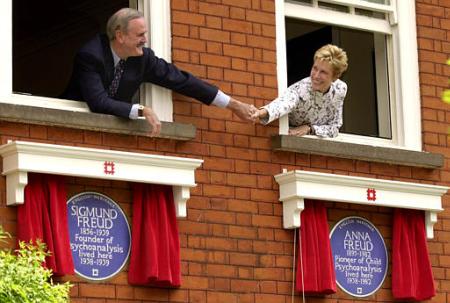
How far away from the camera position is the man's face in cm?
1116

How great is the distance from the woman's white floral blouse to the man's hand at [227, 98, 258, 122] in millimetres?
393

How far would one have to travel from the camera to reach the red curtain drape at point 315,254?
11.8 metres

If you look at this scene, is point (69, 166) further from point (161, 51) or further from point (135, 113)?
point (161, 51)

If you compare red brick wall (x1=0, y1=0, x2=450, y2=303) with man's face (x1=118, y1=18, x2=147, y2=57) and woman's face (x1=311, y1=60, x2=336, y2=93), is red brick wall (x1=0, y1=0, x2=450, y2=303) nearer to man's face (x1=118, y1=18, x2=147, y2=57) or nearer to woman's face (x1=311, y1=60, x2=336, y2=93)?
woman's face (x1=311, y1=60, x2=336, y2=93)

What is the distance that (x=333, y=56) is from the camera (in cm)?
1205

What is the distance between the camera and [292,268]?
11883mm

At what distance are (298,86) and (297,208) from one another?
99 centimetres

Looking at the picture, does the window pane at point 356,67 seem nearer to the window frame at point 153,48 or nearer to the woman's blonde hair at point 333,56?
the woman's blonde hair at point 333,56

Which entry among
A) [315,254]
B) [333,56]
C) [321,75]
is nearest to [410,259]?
[315,254]

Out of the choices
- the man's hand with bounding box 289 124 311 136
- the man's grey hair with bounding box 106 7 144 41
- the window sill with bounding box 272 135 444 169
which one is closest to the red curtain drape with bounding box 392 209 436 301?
the window sill with bounding box 272 135 444 169

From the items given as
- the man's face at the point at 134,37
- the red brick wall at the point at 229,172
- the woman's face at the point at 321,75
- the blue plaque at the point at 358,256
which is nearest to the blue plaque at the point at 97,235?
the red brick wall at the point at 229,172

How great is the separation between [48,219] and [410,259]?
10.4 ft

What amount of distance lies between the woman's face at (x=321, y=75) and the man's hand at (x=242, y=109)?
701mm

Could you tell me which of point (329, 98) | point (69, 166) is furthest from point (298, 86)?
point (69, 166)
